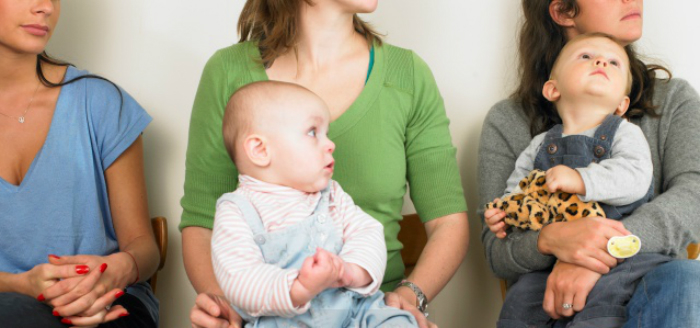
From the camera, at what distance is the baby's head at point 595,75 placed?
192 centimetres

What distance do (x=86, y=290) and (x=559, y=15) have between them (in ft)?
4.74

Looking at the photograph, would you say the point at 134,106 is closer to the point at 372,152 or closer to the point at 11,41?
the point at 11,41

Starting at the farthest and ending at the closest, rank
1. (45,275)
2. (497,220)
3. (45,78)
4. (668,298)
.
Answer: (45,78) → (497,220) → (45,275) → (668,298)

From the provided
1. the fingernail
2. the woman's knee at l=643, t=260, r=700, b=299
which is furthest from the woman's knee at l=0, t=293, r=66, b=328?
the woman's knee at l=643, t=260, r=700, b=299

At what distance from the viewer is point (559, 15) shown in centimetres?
229

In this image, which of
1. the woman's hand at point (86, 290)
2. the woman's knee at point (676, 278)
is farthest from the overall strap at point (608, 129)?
the woman's hand at point (86, 290)

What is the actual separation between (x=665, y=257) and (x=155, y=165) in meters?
1.50

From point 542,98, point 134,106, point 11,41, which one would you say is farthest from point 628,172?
point 11,41

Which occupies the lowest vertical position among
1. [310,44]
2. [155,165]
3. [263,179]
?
[155,165]

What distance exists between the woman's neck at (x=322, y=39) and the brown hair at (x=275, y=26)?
0.02 metres

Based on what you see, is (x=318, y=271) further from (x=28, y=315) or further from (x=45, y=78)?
(x=45, y=78)

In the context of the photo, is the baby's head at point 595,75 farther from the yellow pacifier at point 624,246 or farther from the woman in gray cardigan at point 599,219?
the yellow pacifier at point 624,246

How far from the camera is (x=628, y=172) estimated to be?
1794mm

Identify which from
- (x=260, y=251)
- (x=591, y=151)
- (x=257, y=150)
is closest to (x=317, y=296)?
(x=260, y=251)
